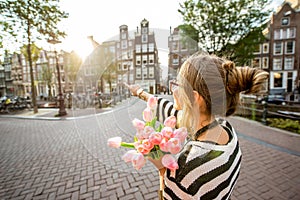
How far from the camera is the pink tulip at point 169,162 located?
0.74 metres

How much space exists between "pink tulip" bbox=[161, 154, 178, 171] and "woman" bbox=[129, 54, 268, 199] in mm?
79

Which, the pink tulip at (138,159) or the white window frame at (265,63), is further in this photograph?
the white window frame at (265,63)

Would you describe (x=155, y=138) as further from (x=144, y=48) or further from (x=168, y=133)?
(x=144, y=48)

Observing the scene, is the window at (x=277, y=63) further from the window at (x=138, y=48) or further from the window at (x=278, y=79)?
the window at (x=138, y=48)

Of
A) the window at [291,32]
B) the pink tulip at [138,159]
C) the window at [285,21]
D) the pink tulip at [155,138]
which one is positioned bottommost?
the pink tulip at [138,159]

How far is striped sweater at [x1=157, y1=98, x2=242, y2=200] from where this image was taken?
79 centimetres

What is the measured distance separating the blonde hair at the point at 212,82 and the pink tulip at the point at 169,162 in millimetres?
233

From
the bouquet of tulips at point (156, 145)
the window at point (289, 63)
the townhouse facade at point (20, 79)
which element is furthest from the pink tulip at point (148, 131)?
the townhouse facade at point (20, 79)

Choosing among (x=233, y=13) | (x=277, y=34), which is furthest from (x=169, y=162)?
(x=277, y=34)

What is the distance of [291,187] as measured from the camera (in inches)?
111

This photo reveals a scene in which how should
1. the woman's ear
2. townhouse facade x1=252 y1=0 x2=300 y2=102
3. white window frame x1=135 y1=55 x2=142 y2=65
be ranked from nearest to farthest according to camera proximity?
the woman's ear → white window frame x1=135 y1=55 x2=142 y2=65 → townhouse facade x1=252 y1=0 x2=300 y2=102

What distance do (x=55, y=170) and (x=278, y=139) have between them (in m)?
6.72

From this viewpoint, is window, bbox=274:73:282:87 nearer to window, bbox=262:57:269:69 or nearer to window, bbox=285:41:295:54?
window, bbox=262:57:269:69

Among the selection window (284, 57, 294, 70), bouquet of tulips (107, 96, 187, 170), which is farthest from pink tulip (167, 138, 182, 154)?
window (284, 57, 294, 70)
